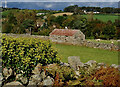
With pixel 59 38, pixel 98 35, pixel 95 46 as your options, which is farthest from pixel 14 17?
pixel 95 46

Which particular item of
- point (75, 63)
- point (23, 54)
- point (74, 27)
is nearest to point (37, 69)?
point (23, 54)

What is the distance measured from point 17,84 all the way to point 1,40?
2.35m

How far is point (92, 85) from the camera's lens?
6531 mm

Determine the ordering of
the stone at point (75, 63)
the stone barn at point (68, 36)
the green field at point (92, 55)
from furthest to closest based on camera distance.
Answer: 1. the stone barn at point (68, 36)
2. the green field at point (92, 55)
3. the stone at point (75, 63)

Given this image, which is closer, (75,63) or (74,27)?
(75,63)

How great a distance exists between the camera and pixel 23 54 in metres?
7.88

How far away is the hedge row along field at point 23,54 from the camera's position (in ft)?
25.8

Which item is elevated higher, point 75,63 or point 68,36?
point 75,63

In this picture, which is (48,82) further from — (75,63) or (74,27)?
(74,27)

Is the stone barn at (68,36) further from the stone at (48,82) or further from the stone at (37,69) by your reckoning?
the stone at (48,82)

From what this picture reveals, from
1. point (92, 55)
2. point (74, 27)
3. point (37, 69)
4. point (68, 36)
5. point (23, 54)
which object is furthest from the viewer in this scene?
point (74, 27)

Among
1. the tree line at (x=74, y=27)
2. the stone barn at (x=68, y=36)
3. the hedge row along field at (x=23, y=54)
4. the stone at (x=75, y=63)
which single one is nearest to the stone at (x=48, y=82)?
the hedge row along field at (x=23, y=54)

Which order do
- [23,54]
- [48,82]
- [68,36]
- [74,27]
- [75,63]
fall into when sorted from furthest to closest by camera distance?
[74,27]
[68,36]
[75,63]
[23,54]
[48,82]

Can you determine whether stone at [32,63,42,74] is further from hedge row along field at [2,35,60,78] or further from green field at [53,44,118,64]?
green field at [53,44,118,64]
